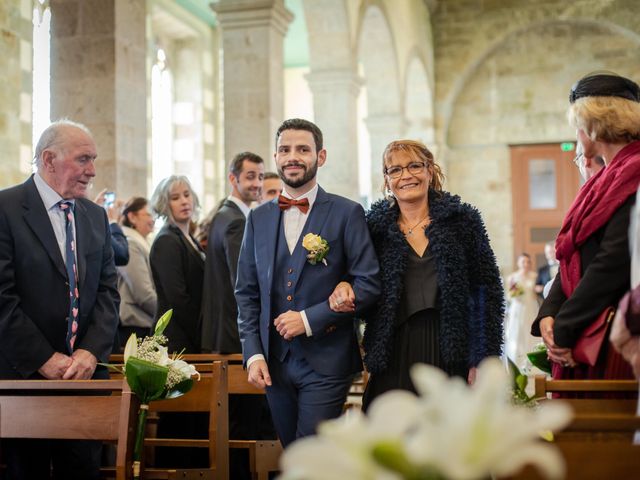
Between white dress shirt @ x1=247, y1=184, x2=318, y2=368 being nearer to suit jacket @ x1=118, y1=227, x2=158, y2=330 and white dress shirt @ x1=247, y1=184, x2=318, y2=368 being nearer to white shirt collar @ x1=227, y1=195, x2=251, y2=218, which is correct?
white shirt collar @ x1=227, y1=195, x2=251, y2=218

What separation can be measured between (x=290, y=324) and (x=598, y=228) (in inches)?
43.1

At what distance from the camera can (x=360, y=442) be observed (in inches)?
34.3

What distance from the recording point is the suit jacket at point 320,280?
3188 millimetres

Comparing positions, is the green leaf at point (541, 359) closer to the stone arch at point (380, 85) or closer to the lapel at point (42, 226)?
the lapel at point (42, 226)

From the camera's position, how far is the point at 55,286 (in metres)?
3.56

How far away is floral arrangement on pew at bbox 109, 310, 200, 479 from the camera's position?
264 centimetres

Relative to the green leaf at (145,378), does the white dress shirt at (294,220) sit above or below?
above

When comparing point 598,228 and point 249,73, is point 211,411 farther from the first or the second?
point 249,73

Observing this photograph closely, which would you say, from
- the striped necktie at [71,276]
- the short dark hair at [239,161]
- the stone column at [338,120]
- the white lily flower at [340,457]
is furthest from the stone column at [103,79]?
the white lily flower at [340,457]

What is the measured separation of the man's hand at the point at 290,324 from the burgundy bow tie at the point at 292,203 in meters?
0.43

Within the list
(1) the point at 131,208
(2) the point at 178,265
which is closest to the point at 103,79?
(1) the point at 131,208

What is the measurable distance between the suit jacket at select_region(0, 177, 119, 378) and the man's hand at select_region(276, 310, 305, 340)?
88 cm

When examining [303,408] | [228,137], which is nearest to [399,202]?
[303,408]

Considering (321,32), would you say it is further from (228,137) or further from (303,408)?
(303,408)
